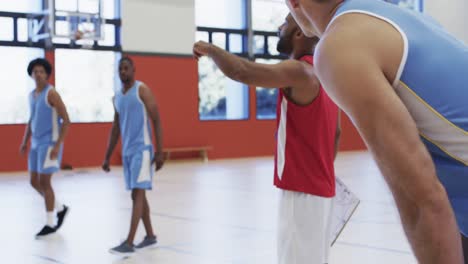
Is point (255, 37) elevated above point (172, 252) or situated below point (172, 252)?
above

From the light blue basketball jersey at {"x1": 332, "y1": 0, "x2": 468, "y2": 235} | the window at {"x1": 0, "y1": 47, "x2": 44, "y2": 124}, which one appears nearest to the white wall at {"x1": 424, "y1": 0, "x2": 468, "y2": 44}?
the window at {"x1": 0, "y1": 47, "x2": 44, "y2": 124}

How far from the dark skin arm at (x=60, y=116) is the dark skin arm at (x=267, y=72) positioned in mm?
4001

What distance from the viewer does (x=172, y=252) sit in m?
5.66

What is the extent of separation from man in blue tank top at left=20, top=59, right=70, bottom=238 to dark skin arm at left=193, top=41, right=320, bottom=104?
4089mm

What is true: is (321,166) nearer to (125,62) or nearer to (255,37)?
(125,62)

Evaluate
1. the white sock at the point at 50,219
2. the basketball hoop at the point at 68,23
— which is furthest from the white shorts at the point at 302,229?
the basketball hoop at the point at 68,23

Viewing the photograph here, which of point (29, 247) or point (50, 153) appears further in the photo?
point (50, 153)

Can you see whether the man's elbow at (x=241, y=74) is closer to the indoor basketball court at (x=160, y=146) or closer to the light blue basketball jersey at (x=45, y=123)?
the indoor basketball court at (x=160, y=146)

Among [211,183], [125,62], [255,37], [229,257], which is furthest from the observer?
[255,37]

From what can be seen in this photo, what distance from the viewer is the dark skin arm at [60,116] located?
6637mm

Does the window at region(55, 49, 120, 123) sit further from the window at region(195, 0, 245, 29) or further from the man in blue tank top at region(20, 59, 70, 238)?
the man in blue tank top at region(20, 59, 70, 238)

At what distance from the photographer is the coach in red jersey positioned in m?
3.06

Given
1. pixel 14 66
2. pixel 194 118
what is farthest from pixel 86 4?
pixel 194 118

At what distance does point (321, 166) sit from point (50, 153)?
13.6 feet
